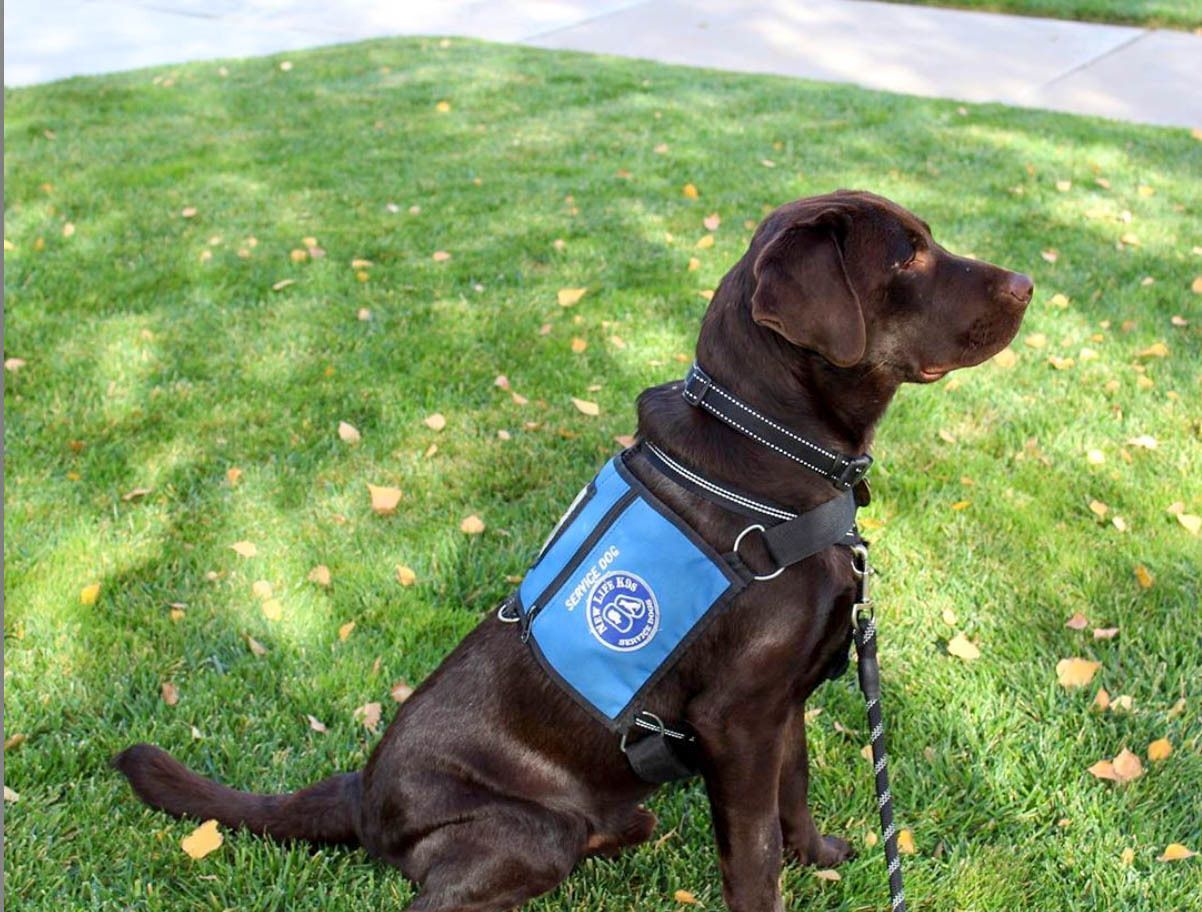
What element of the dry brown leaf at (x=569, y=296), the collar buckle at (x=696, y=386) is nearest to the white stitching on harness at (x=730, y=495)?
the collar buckle at (x=696, y=386)

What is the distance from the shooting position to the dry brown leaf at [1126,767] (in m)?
3.11

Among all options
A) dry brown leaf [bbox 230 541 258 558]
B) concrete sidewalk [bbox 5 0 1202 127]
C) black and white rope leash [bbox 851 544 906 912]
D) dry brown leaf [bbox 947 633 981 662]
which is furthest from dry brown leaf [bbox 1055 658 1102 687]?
concrete sidewalk [bbox 5 0 1202 127]

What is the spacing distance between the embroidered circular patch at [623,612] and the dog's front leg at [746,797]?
228 millimetres

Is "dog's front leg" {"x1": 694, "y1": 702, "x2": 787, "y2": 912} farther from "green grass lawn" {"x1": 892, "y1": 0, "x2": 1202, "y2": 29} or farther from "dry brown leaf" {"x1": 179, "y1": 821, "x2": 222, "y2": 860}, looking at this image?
"green grass lawn" {"x1": 892, "y1": 0, "x2": 1202, "y2": 29}

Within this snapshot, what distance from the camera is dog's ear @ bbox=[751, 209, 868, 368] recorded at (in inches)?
91.5

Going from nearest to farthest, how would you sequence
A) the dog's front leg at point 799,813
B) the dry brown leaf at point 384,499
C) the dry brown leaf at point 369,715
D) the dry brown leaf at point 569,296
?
the dog's front leg at point 799,813 < the dry brown leaf at point 369,715 < the dry brown leaf at point 384,499 < the dry brown leaf at point 569,296

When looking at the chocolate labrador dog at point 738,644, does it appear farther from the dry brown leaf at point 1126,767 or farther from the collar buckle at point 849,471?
the dry brown leaf at point 1126,767

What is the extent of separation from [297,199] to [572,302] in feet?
7.97

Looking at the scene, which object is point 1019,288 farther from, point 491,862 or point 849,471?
point 491,862

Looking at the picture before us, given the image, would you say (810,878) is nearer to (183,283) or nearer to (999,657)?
(999,657)

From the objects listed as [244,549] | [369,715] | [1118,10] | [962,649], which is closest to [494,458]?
[244,549]

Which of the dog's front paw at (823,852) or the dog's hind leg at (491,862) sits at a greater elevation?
the dog's hind leg at (491,862)

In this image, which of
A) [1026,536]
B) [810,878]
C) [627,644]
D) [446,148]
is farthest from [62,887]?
[446,148]

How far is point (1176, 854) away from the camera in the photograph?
2879 mm
